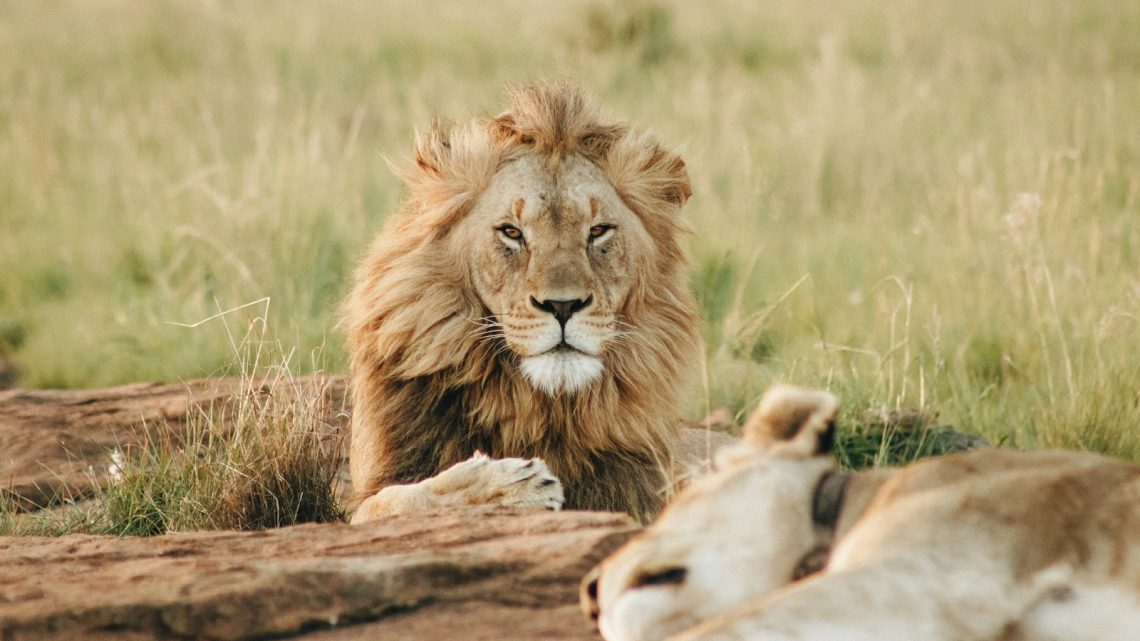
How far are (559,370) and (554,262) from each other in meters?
0.30

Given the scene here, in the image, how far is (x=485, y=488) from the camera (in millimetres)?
3658

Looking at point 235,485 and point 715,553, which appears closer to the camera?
point 715,553

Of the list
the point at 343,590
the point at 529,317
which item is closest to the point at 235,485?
the point at 529,317

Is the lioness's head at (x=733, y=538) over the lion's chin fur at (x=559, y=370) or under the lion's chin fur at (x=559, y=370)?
over

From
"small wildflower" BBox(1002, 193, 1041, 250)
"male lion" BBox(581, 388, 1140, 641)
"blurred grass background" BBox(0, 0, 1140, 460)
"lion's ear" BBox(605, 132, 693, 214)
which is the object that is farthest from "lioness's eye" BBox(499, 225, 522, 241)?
"small wildflower" BBox(1002, 193, 1041, 250)

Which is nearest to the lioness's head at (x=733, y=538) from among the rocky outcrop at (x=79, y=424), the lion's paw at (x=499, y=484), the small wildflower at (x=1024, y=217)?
the lion's paw at (x=499, y=484)

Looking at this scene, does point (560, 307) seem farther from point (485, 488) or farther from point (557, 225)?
point (485, 488)

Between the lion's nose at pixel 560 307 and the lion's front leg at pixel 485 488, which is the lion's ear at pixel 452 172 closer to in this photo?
the lion's nose at pixel 560 307

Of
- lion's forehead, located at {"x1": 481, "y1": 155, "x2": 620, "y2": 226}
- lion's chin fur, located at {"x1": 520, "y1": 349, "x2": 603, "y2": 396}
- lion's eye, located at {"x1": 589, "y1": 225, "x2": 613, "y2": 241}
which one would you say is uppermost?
lion's forehead, located at {"x1": 481, "y1": 155, "x2": 620, "y2": 226}

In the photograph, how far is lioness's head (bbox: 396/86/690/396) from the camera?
392cm

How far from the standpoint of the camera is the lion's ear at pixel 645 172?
13.9 feet

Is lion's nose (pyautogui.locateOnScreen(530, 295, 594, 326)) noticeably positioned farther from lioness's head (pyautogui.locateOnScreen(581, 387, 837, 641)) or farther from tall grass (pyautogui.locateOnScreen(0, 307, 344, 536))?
lioness's head (pyautogui.locateOnScreen(581, 387, 837, 641))

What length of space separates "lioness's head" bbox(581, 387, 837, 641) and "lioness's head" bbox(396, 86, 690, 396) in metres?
1.58

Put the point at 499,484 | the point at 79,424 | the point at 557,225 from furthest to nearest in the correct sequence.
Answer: the point at 79,424 → the point at 557,225 → the point at 499,484
